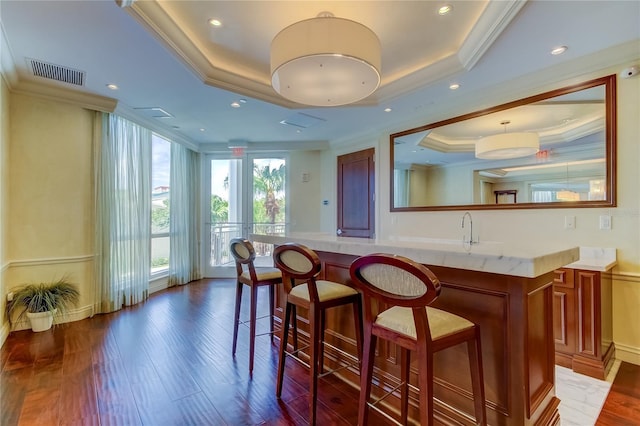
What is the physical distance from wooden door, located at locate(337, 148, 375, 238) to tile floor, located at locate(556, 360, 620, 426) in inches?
112

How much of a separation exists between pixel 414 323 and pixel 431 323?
121 millimetres

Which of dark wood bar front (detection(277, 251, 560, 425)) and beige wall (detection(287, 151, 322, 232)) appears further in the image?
beige wall (detection(287, 151, 322, 232))

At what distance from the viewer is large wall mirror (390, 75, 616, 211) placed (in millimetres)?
2576

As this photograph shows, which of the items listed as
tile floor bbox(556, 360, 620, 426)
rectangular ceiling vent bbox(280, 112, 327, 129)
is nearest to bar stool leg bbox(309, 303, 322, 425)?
tile floor bbox(556, 360, 620, 426)

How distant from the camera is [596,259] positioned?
254cm

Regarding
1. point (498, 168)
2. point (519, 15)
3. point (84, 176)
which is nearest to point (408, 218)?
point (498, 168)

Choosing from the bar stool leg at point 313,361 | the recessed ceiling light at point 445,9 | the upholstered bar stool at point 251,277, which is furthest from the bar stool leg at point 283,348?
the recessed ceiling light at point 445,9

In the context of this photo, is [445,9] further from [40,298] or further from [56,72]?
[40,298]

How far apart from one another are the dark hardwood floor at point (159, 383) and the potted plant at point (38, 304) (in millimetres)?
134

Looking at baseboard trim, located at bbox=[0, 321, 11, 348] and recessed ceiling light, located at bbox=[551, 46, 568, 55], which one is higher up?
recessed ceiling light, located at bbox=[551, 46, 568, 55]

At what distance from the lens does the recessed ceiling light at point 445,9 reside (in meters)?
2.23

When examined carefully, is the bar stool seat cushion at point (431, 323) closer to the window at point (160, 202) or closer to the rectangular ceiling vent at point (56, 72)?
the rectangular ceiling vent at point (56, 72)

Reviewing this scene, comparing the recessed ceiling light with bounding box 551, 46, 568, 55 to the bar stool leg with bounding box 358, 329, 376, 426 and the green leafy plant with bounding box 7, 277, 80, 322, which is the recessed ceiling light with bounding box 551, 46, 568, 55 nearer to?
the bar stool leg with bounding box 358, 329, 376, 426

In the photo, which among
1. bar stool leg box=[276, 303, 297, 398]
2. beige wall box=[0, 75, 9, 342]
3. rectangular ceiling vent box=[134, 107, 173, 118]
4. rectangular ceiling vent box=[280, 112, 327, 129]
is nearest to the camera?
bar stool leg box=[276, 303, 297, 398]
